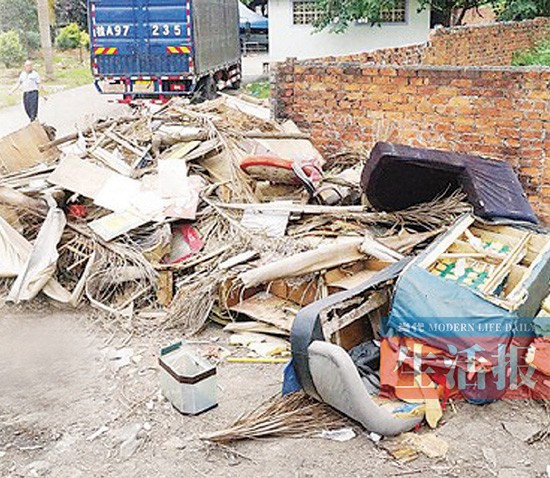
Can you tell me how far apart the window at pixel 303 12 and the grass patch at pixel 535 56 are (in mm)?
6431

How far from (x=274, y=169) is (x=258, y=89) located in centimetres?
1561

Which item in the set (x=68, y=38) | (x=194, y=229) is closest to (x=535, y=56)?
(x=194, y=229)

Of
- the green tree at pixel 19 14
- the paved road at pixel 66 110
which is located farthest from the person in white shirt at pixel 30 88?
the green tree at pixel 19 14

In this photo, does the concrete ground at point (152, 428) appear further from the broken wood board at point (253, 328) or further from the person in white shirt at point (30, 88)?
the person in white shirt at point (30, 88)

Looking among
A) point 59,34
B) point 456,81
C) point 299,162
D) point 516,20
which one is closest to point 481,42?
point 516,20

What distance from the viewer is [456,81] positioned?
24.4 feet

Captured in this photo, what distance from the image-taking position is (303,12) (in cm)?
2116

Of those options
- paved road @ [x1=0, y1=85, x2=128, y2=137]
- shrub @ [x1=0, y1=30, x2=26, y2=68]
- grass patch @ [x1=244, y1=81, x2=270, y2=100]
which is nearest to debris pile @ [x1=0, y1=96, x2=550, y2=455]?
paved road @ [x1=0, y1=85, x2=128, y2=137]

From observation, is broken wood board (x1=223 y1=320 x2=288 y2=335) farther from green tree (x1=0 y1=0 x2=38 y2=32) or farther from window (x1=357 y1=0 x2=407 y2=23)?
green tree (x1=0 y1=0 x2=38 y2=32)

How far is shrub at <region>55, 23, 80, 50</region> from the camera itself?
32938mm

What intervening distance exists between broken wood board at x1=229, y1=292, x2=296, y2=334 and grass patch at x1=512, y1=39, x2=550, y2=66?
36.5 ft

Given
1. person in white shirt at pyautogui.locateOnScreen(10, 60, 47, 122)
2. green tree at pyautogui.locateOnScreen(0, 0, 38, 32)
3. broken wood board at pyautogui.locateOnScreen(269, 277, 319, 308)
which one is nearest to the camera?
broken wood board at pyautogui.locateOnScreen(269, 277, 319, 308)

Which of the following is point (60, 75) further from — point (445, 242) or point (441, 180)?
point (445, 242)

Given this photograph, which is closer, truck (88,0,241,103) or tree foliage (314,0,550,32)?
truck (88,0,241,103)
